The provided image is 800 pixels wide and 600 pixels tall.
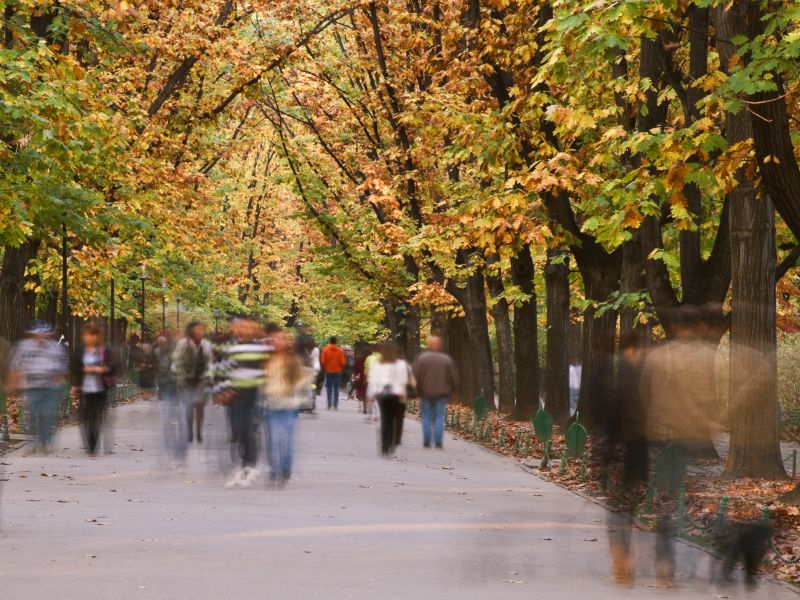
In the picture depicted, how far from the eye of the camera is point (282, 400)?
54.3ft

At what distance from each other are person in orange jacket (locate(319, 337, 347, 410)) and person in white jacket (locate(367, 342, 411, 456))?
1777cm

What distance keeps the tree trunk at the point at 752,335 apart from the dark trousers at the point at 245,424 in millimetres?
5847

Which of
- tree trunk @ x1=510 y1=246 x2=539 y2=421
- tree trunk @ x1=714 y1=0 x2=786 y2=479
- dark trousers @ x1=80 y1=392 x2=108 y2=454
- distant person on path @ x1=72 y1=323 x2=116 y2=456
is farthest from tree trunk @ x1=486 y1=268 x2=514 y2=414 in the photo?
tree trunk @ x1=714 y1=0 x2=786 y2=479

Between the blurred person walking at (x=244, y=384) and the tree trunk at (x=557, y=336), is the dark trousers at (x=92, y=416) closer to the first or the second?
the blurred person walking at (x=244, y=384)

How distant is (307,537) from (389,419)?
10614mm

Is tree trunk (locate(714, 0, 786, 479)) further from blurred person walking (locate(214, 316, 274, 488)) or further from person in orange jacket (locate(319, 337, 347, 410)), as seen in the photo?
person in orange jacket (locate(319, 337, 347, 410))

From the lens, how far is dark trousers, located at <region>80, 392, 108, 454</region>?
66.9 ft

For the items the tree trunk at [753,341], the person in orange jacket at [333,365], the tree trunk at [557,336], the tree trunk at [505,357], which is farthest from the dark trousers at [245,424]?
the person in orange jacket at [333,365]

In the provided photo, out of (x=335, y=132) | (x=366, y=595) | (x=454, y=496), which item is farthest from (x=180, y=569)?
(x=335, y=132)

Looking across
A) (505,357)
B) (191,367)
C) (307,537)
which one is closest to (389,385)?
(191,367)

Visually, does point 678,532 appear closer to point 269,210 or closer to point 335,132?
point 335,132

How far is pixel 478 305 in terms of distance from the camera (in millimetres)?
36438

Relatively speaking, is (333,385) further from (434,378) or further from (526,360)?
(434,378)

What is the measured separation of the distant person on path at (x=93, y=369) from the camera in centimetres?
1988
